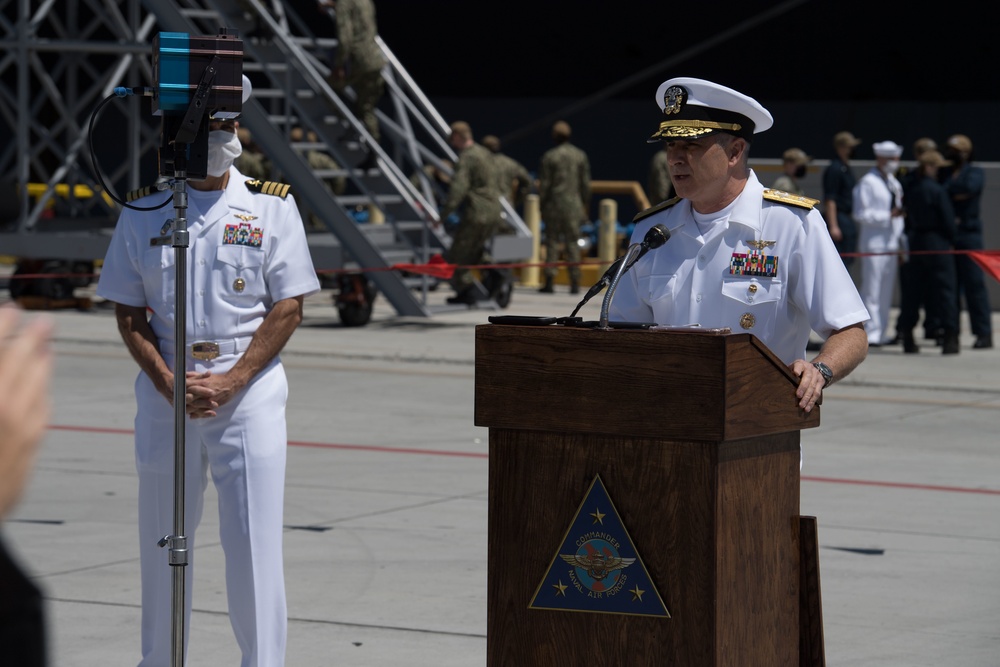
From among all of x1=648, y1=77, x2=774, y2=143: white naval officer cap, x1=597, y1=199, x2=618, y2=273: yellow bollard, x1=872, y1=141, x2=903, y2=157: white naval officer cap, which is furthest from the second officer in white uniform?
x1=597, y1=199, x2=618, y2=273: yellow bollard

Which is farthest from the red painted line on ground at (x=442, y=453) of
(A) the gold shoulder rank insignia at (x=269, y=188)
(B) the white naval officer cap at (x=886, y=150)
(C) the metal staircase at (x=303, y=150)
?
(B) the white naval officer cap at (x=886, y=150)

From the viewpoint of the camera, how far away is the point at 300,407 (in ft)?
40.1

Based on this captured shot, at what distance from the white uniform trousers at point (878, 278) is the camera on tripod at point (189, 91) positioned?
12.4 metres

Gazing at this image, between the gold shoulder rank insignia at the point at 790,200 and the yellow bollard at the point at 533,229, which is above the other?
the yellow bollard at the point at 533,229

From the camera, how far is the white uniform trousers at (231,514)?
4.89 meters

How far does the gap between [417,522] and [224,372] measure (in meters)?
3.26

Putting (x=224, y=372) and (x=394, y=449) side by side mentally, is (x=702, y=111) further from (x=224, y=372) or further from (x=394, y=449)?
(x=394, y=449)

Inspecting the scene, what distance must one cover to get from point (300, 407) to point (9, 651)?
35.5 ft

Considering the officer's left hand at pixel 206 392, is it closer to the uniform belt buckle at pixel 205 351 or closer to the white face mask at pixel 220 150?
the uniform belt buckle at pixel 205 351

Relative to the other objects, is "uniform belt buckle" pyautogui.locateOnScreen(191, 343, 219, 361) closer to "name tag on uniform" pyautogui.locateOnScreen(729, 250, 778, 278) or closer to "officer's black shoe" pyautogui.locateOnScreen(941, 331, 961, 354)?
"name tag on uniform" pyautogui.locateOnScreen(729, 250, 778, 278)

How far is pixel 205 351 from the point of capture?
4969mm

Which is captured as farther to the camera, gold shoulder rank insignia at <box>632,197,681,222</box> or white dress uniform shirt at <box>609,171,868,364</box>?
gold shoulder rank insignia at <box>632,197,681,222</box>

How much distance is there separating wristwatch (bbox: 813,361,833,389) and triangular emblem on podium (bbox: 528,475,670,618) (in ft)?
2.39

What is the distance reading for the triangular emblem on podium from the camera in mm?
3467
